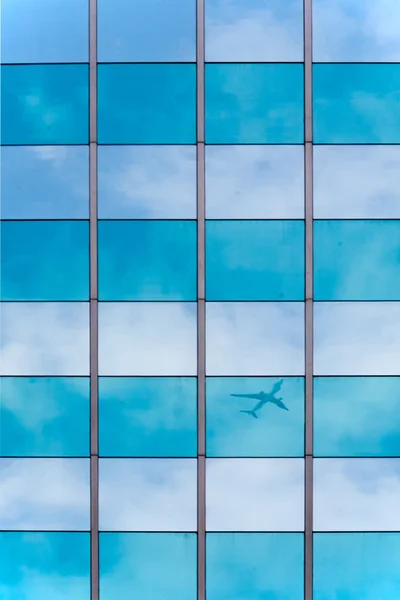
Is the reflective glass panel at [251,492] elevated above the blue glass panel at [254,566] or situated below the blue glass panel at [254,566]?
above

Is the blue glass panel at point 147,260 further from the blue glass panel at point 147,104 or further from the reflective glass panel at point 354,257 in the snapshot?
the reflective glass panel at point 354,257

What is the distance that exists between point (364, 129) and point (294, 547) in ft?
18.7

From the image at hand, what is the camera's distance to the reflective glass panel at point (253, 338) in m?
4.36

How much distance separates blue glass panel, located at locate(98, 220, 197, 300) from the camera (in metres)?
4.36

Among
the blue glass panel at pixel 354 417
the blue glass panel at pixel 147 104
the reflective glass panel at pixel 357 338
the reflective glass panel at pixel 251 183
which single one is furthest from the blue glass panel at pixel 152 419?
the blue glass panel at pixel 147 104

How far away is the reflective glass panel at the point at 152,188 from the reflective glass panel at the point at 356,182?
174 centimetres

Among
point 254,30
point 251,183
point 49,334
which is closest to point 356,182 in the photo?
point 251,183

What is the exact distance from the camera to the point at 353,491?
4348 mm

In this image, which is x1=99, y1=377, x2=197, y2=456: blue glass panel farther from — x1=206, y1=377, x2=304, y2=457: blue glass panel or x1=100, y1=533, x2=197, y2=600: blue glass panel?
x1=100, y1=533, x2=197, y2=600: blue glass panel

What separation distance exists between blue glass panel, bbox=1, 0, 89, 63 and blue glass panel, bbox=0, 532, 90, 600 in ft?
21.3

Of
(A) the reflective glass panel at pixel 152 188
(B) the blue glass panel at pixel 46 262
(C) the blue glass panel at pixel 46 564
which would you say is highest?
(A) the reflective glass panel at pixel 152 188

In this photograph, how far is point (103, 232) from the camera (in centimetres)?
439

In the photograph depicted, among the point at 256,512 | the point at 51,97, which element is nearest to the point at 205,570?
the point at 256,512

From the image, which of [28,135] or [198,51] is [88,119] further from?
[198,51]
